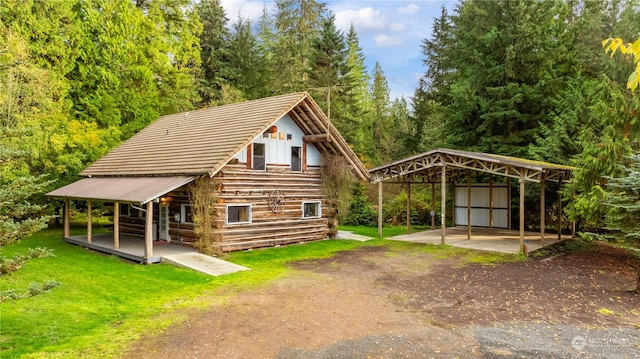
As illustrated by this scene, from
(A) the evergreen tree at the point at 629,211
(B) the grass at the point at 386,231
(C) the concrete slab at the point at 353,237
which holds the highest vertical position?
(A) the evergreen tree at the point at 629,211

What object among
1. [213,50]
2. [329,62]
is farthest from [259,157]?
[213,50]

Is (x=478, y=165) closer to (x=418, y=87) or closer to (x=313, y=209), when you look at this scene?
(x=313, y=209)

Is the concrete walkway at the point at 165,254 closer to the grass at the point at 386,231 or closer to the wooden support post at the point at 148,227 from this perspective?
the wooden support post at the point at 148,227

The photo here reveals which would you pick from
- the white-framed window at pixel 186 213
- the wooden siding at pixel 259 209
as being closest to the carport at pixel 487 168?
the wooden siding at pixel 259 209

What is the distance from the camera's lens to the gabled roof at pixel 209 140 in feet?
51.4

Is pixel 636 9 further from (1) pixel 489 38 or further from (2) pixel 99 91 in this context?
(2) pixel 99 91

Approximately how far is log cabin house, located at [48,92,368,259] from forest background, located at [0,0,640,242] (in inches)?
93.8

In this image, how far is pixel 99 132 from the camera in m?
22.4

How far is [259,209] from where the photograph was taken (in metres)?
17.1

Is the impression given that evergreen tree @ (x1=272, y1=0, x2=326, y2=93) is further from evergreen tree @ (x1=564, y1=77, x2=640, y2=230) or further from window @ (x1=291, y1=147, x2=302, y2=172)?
evergreen tree @ (x1=564, y1=77, x2=640, y2=230)

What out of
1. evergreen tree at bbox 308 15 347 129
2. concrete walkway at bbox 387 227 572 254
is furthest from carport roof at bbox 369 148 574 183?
evergreen tree at bbox 308 15 347 129

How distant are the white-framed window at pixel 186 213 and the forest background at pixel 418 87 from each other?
5.03 meters

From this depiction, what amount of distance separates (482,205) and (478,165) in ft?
21.7

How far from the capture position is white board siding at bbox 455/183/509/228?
2284cm
